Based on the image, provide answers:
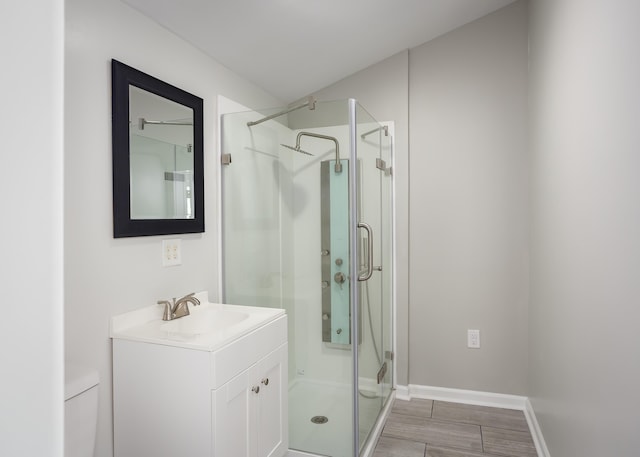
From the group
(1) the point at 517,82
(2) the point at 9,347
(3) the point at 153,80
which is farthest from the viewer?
(1) the point at 517,82

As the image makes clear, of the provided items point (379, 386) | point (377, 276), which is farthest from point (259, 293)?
point (379, 386)

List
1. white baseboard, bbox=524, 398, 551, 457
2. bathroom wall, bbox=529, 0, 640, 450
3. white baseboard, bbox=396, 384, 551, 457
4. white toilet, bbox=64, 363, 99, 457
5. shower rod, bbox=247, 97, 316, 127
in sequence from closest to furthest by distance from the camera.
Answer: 1. bathroom wall, bbox=529, 0, 640, 450
2. white toilet, bbox=64, 363, 99, 457
3. shower rod, bbox=247, 97, 316, 127
4. white baseboard, bbox=524, 398, 551, 457
5. white baseboard, bbox=396, 384, 551, 457

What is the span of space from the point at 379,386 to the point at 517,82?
220 centimetres

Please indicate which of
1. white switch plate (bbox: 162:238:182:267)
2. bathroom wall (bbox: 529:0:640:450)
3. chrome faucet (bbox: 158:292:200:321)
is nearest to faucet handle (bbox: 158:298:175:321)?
chrome faucet (bbox: 158:292:200:321)

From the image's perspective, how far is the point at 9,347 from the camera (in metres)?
0.36

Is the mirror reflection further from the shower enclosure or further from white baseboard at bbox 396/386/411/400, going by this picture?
white baseboard at bbox 396/386/411/400

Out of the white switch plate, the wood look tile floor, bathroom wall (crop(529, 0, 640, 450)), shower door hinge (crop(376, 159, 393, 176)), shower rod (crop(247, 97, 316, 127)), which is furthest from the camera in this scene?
shower door hinge (crop(376, 159, 393, 176))

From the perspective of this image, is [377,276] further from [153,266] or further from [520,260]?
[153,266]

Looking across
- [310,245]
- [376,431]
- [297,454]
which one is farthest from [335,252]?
[376,431]

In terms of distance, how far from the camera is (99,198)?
4.94 feet

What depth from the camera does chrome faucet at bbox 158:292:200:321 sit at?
1.74 metres

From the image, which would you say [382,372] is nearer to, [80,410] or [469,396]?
[469,396]

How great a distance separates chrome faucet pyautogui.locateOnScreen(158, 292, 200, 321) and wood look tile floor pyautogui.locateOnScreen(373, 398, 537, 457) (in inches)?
52.9

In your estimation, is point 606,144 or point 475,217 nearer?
point 606,144
